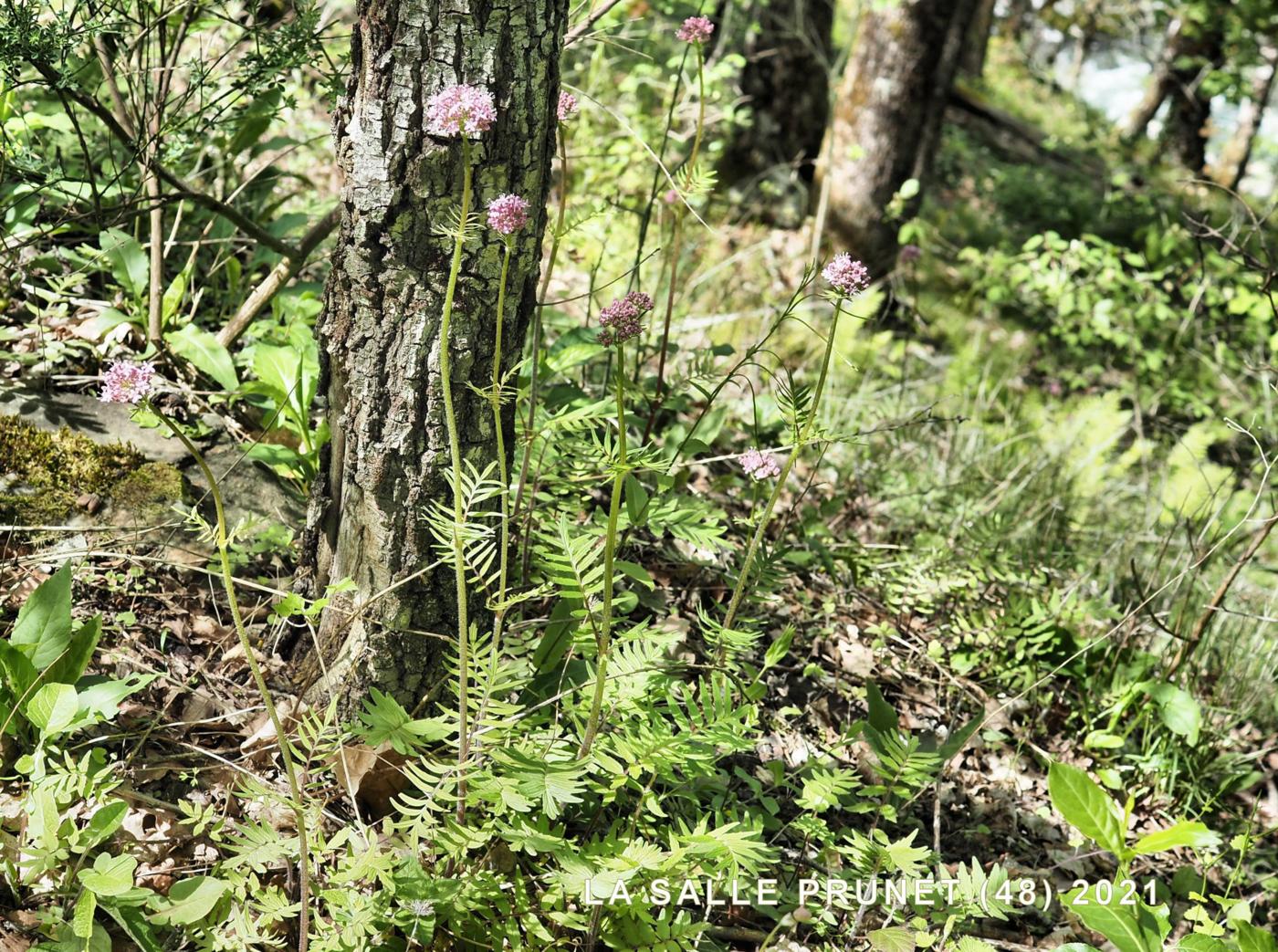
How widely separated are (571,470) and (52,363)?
56.9 inches

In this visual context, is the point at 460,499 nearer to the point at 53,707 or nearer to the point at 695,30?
the point at 53,707


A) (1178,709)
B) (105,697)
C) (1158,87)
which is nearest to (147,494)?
(105,697)

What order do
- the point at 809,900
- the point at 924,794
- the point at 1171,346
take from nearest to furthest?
the point at 809,900, the point at 924,794, the point at 1171,346

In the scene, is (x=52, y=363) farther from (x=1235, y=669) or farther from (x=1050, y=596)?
(x=1235, y=669)

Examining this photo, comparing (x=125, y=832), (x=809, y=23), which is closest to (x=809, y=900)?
(x=125, y=832)

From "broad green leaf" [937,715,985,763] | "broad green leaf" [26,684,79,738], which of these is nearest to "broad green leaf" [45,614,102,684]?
"broad green leaf" [26,684,79,738]

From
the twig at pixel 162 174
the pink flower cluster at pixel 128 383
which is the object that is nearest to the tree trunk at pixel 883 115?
the twig at pixel 162 174

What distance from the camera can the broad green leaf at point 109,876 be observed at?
58.4 inches

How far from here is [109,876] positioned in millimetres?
1503

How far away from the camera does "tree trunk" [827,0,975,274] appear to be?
528 centimetres

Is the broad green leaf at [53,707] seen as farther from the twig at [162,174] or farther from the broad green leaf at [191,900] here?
the twig at [162,174]

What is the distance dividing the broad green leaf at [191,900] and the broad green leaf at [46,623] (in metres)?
0.53

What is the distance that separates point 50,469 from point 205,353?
49 centimetres

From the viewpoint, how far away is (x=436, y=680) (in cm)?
204
